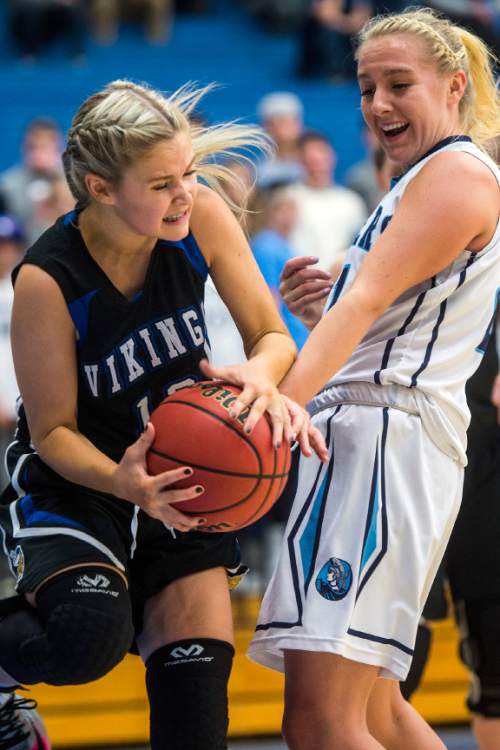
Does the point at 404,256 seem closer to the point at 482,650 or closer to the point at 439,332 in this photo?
the point at 439,332

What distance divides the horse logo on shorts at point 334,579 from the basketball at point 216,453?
1.12 ft

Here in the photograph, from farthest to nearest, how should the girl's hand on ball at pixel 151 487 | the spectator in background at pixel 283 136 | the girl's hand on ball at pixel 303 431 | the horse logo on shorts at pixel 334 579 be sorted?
1. the spectator in background at pixel 283 136
2. the horse logo on shorts at pixel 334 579
3. the girl's hand on ball at pixel 303 431
4. the girl's hand on ball at pixel 151 487

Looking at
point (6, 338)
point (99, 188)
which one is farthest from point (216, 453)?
point (6, 338)

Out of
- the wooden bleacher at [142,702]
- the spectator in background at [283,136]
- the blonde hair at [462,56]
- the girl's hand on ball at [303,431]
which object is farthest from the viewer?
the spectator in background at [283,136]

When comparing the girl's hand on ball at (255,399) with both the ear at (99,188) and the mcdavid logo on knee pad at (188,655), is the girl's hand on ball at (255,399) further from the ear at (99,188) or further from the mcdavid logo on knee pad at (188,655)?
the mcdavid logo on knee pad at (188,655)

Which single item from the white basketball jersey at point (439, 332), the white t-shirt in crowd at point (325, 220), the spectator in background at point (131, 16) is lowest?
the white t-shirt in crowd at point (325, 220)

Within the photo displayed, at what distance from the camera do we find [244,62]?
50.4 ft

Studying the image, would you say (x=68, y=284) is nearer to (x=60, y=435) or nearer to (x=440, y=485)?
(x=60, y=435)

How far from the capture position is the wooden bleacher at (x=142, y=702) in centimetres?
594

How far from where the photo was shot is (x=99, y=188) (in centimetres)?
314

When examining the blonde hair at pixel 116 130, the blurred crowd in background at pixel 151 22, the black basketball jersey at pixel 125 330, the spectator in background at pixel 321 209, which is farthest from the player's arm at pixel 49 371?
the blurred crowd in background at pixel 151 22

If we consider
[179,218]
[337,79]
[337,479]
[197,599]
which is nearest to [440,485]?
[337,479]

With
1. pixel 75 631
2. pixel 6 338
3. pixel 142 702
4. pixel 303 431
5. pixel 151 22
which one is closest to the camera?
pixel 303 431

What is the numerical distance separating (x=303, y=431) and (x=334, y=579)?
1.49ft
